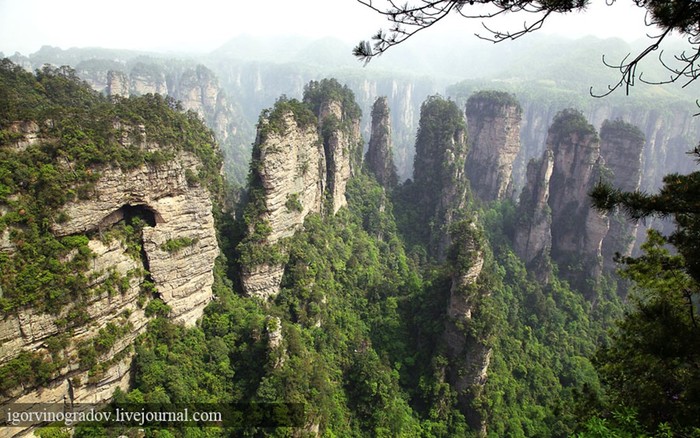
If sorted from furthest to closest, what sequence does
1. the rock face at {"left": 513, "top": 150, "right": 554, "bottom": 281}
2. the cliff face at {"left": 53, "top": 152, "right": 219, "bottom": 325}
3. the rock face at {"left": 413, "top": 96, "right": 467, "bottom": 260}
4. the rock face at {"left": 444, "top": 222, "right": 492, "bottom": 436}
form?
the rock face at {"left": 413, "top": 96, "right": 467, "bottom": 260} < the rock face at {"left": 513, "top": 150, "right": 554, "bottom": 281} < the rock face at {"left": 444, "top": 222, "right": 492, "bottom": 436} < the cliff face at {"left": 53, "top": 152, "right": 219, "bottom": 325}

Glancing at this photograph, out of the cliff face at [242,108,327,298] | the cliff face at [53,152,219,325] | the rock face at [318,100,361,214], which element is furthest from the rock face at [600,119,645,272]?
the cliff face at [53,152,219,325]

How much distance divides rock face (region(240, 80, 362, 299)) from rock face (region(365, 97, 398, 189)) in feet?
37.8

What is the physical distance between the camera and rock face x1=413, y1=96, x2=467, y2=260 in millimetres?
42906

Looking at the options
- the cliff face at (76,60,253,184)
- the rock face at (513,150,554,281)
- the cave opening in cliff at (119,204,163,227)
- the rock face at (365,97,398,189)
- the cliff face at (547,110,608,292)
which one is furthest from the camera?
the cliff face at (76,60,253,184)

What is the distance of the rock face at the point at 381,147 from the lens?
47219 millimetres

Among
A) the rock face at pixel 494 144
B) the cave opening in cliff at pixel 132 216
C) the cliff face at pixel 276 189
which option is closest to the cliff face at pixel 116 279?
the cave opening in cliff at pixel 132 216

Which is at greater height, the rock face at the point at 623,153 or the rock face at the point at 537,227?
the rock face at the point at 623,153

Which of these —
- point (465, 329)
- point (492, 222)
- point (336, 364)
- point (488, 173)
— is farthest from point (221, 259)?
point (488, 173)

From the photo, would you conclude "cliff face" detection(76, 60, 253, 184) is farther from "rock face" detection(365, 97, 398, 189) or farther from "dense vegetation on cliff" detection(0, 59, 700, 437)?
"dense vegetation on cliff" detection(0, 59, 700, 437)

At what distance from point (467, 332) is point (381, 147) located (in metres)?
27.2

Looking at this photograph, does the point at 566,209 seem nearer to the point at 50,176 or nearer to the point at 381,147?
the point at 381,147

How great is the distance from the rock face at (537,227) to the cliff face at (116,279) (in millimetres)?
32126

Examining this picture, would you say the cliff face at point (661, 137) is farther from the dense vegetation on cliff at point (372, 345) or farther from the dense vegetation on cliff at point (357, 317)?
the dense vegetation on cliff at point (372, 345)

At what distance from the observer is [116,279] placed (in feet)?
59.2
